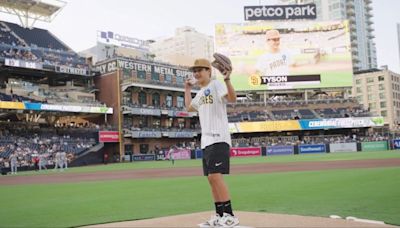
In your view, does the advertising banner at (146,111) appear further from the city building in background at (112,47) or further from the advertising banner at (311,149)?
the advertising banner at (311,149)

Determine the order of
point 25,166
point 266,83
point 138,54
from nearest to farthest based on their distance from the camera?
point 25,166 < point 266,83 < point 138,54

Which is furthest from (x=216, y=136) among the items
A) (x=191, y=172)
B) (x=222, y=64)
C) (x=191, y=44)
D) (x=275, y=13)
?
(x=191, y=44)

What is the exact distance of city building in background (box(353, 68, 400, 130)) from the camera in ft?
406

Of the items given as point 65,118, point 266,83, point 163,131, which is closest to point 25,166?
point 65,118

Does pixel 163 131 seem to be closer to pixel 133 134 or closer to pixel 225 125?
pixel 133 134

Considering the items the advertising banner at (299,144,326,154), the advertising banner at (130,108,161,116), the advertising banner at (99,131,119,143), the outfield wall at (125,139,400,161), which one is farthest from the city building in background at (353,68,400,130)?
the advertising banner at (99,131,119,143)

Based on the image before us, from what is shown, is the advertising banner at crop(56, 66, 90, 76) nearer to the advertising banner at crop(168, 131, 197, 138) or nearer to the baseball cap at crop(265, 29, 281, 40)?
the advertising banner at crop(168, 131, 197, 138)

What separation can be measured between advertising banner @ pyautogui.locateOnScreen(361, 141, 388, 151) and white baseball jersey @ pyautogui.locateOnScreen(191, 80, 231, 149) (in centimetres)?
5098

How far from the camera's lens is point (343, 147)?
5409 centimetres

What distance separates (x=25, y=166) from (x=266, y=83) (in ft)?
115

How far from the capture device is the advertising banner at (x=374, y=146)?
5328cm

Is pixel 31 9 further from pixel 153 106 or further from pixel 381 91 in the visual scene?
pixel 381 91

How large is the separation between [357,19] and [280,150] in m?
107

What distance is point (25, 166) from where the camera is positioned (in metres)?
41.0
